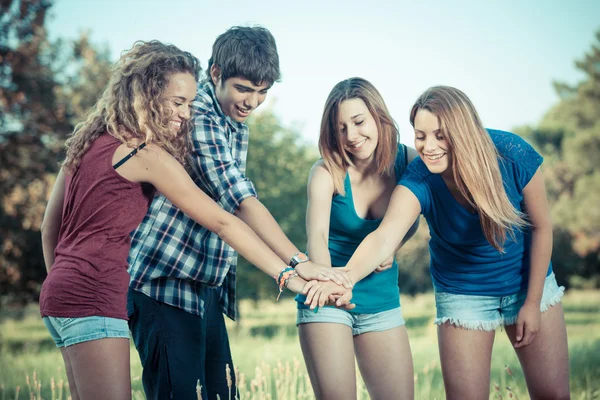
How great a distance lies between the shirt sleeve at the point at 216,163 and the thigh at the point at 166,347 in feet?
2.27

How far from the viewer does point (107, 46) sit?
2447 centimetres

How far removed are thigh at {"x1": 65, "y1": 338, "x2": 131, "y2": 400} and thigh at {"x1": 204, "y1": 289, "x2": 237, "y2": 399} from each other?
96 centimetres

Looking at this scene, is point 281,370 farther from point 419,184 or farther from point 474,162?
point 474,162

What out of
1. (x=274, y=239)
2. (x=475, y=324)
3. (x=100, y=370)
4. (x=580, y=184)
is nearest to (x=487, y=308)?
(x=475, y=324)

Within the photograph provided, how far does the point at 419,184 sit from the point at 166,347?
1615 mm

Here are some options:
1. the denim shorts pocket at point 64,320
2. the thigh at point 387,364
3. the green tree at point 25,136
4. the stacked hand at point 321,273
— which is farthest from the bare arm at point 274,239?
the green tree at point 25,136

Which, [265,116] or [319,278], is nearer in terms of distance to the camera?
[319,278]

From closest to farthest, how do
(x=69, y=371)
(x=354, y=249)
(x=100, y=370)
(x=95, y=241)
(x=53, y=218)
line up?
(x=100, y=370), (x=95, y=241), (x=69, y=371), (x=53, y=218), (x=354, y=249)

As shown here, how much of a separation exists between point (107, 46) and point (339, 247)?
2230cm

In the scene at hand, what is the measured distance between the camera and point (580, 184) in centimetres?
3303

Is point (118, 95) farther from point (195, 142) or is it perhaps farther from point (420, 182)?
point (420, 182)

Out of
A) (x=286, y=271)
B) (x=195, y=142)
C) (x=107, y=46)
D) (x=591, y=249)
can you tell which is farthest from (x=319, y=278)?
(x=591, y=249)

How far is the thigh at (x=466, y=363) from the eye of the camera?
3.79 meters

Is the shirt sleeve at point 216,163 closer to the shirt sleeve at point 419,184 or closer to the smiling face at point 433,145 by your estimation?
the shirt sleeve at point 419,184
